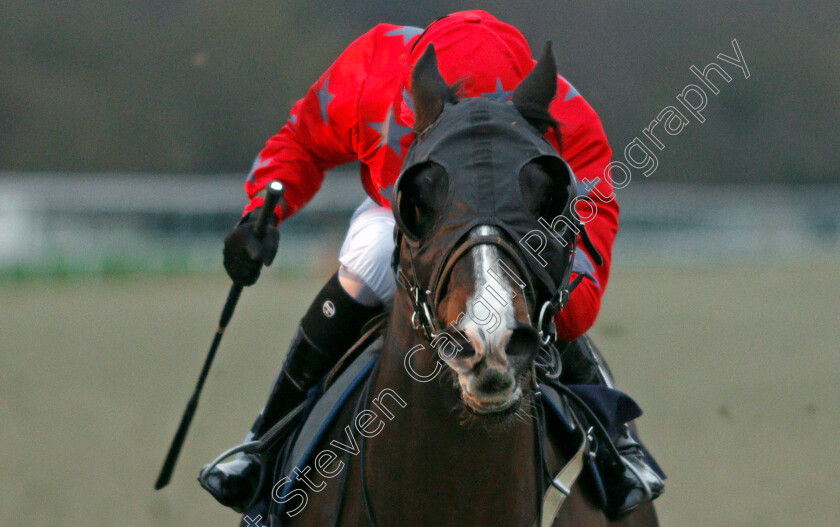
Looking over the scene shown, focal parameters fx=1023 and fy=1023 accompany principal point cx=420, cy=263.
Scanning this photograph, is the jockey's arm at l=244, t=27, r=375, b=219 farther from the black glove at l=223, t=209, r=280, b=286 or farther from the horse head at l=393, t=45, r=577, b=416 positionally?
the horse head at l=393, t=45, r=577, b=416

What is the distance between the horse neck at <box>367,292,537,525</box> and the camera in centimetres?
171

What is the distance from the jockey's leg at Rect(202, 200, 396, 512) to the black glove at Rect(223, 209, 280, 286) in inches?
6.3

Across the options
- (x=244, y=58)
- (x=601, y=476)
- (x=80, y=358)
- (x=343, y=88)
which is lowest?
(x=244, y=58)

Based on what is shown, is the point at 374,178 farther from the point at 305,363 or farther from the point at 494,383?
the point at 494,383

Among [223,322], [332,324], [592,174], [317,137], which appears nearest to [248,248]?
[332,324]

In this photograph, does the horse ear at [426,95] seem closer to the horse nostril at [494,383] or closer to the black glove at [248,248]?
the horse nostril at [494,383]

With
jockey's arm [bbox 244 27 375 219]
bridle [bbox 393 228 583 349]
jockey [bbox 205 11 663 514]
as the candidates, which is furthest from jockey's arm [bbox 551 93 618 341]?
jockey's arm [bbox 244 27 375 219]

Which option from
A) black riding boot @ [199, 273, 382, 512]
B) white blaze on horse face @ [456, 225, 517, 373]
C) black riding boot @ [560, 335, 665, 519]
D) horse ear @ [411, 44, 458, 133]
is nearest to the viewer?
white blaze on horse face @ [456, 225, 517, 373]

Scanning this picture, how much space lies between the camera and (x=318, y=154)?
262 centimetres

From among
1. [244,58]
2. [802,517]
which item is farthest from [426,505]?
[244,58]

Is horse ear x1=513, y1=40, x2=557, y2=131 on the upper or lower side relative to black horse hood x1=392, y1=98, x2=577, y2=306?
upper

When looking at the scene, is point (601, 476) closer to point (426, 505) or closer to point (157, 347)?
point (426, 505)

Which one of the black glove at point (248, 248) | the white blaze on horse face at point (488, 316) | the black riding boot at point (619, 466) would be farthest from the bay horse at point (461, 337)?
the black glove at point (248, 248)

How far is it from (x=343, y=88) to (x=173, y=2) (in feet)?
55.5
